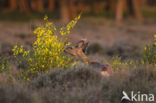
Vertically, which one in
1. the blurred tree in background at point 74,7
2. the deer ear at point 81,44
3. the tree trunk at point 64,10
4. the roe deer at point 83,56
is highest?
the blurred tree in background at point 74,7

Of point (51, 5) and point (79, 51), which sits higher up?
point (51, 5)

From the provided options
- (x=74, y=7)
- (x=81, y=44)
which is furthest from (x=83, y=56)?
(x=74, y=7)

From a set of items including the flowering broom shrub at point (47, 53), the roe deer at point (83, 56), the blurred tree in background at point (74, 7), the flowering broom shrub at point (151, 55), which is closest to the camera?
the roe deer at point (83, 56)

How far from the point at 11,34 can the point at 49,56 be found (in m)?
12.8

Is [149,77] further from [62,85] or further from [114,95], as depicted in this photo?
[62,85]

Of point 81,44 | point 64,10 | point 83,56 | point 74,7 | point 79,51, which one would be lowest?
point 83,56

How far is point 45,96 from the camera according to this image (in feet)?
17.2

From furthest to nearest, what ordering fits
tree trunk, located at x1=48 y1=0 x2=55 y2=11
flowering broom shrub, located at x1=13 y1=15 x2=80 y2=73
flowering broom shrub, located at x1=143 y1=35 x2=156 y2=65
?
1. tree trunk, located at x1=48 y1=0 x2=55 y2=11
2. flowering broom shrub, located at x1=143 y1=35 x2=156 y2=65
3. flowering broom shrub, located at x1=13 y1=15 x2=80 y2=73

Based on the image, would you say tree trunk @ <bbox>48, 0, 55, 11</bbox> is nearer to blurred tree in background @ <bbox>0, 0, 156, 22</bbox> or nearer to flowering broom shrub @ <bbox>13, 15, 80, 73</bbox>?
blurred tree in background @ <bbox>0, 0, 156, 22</bbox>

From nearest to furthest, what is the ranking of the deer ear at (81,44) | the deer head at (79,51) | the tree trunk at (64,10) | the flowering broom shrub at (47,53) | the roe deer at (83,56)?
the roe deer at (83,56)
the flowering broom shrub at (47,53)
the deer head at (79,51)
the deer ear at (81,44)
the tree trunk at (64,10)

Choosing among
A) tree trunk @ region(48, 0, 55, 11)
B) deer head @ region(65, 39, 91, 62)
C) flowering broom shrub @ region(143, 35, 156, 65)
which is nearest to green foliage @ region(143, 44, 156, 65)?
flowering broom shrub @ region(143, 35, 156, 65)

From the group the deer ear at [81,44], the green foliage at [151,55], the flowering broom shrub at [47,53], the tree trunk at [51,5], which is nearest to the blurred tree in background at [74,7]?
the tree trunk at [51,5]

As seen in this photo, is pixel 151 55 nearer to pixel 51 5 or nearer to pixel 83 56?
pixel 83 56

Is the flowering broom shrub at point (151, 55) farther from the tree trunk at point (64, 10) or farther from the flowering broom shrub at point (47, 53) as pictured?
the tree trunk at point (64, 10)
